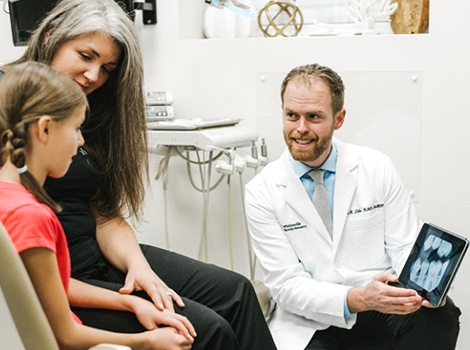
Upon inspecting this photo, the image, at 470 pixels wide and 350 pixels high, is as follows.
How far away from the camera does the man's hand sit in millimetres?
1658

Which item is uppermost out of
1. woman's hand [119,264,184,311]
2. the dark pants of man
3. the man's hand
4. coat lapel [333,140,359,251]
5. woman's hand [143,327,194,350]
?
coat lapel [333,140,359,251]

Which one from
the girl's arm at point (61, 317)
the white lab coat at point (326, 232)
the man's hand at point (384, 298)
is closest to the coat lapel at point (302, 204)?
the white lab coat at point (326, 232)

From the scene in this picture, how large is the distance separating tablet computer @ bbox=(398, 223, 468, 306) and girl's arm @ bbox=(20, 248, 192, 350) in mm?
638

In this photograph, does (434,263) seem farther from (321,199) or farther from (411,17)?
(411,17)

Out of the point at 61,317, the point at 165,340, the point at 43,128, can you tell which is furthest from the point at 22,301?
the point at 165,340

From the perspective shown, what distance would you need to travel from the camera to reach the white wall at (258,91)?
85.6 inches

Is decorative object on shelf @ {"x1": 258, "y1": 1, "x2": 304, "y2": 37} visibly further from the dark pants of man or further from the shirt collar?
the dark pants of man

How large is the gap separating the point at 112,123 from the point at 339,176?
659 millimetres

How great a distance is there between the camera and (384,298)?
1.68 meters

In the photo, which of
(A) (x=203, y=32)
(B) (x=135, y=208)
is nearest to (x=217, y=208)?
(A) (x=203, y=32)

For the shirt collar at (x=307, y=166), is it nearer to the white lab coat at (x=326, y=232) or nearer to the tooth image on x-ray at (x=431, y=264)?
the white lab coat at (x=326, y=232)

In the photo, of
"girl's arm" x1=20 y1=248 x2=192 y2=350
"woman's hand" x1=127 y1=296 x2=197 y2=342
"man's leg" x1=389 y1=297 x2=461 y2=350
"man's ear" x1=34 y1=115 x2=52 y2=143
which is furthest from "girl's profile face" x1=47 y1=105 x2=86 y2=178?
"man's leg" x1=389 y1=297 x2=461 y2=350

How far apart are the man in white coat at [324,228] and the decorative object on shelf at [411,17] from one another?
19.6 inches

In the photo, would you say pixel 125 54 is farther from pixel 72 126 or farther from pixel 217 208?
pixel 217 208
